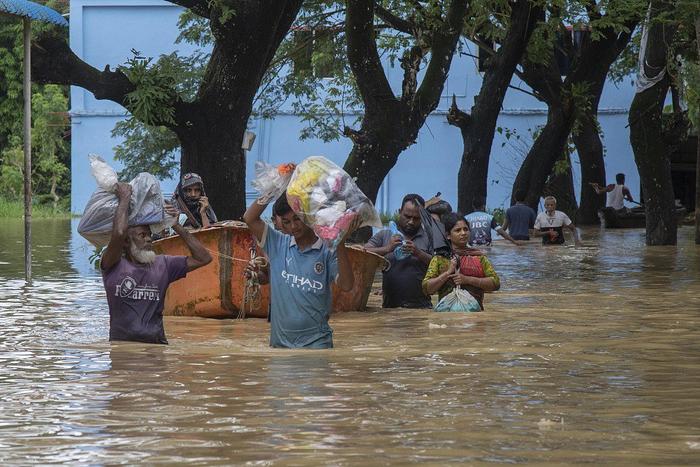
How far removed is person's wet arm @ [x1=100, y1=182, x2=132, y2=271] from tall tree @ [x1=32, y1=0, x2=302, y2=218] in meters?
7.32

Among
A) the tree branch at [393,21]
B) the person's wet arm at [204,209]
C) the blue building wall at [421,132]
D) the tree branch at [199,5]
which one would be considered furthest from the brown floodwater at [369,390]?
the blue building wall at [421,132]

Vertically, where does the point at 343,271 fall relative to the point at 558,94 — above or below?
below

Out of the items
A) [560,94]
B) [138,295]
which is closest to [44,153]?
[560,94]

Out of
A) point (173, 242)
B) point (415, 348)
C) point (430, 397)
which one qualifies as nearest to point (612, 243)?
point (173, 242)

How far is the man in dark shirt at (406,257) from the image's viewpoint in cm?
1328

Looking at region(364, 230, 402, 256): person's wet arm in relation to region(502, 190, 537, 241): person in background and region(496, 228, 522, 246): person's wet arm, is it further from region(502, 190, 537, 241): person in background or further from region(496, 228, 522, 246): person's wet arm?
region(502, 190, 537, 241): person in background

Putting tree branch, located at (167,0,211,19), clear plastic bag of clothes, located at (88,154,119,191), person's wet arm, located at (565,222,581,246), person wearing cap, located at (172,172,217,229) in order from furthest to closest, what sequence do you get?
person's wet arm, located at (565,222,581,246), tree branch, located at (167,0,211,19), person wearing cap, located at (172,172,217,229), clear plastic bag of clothes, located at (88,154,119,191)

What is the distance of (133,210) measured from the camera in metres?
9.25

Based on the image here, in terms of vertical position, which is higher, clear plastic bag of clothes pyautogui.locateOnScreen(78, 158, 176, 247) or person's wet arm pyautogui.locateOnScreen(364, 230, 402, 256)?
clear plastic bag of clothes pyautogui.locateOnScreen(78, 158, 176, 247)

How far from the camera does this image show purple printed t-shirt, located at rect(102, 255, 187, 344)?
9.02 metres

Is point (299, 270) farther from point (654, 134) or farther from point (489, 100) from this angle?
point (489, 100)

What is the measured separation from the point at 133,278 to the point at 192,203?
20.3ft

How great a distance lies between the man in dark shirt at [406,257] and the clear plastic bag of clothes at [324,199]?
14.0 ft

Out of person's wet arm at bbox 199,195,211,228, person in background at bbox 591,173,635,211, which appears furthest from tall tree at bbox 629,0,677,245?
person's wet arm at bbox 199,195,211,228
